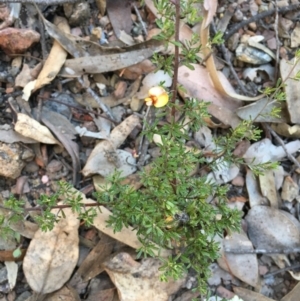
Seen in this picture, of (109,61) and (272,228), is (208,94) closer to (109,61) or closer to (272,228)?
(109,61)

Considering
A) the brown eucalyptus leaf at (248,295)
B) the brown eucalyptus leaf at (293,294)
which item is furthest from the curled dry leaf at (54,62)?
the brown eucalyptus leaf at (293,294)

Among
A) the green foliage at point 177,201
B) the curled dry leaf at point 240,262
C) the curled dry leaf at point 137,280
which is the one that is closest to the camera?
the green foliage at point 177,201

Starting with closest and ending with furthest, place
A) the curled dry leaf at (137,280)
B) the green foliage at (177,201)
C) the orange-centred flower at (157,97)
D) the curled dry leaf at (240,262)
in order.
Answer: the orange-centred flower at (157,97)
the green foliage at (177,201)
the curled dry leaf at (137,280)
the curled dry leaf at (240,262)

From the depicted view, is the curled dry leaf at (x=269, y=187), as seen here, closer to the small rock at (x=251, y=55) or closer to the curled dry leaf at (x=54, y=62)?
the small rock at (x=251, y=55)

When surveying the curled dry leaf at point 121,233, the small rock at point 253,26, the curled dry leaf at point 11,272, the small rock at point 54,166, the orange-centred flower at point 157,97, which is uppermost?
the orange-centred flower at point 157,97

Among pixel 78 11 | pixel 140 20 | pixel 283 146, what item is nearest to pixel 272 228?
pixel 283 146

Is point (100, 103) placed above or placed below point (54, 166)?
above
